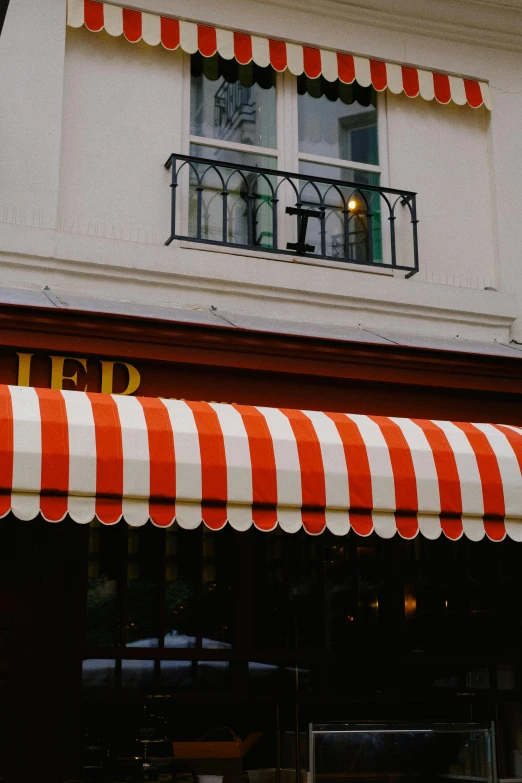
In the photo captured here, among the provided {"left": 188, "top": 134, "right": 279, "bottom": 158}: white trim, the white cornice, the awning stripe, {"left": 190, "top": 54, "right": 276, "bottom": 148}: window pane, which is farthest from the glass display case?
the white cornice

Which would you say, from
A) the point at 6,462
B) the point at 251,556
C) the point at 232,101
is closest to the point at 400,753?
→ the point at 251,556

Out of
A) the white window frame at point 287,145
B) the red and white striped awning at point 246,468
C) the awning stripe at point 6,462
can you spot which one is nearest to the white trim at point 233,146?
the white window frame at point 287,145

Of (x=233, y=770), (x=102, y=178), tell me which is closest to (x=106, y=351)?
(x=102, y=178)

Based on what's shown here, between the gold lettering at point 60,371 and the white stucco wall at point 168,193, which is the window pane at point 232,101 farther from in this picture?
the gold lettering at point 60,371

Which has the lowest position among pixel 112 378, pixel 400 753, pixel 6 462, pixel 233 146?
pixel 400 753

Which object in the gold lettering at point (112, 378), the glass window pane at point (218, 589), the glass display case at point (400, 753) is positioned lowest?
the glass display case at point (400, 753)

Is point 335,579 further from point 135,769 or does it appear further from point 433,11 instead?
point 433,11

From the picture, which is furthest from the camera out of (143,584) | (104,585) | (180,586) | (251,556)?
(251,556)

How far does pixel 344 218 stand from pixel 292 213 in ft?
2.21

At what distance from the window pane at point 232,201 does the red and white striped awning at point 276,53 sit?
Answer: 908 mm

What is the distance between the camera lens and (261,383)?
7.50 m

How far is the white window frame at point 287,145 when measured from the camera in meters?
8.70

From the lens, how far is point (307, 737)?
21.0 feet

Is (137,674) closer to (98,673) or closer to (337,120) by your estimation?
(98,673)
